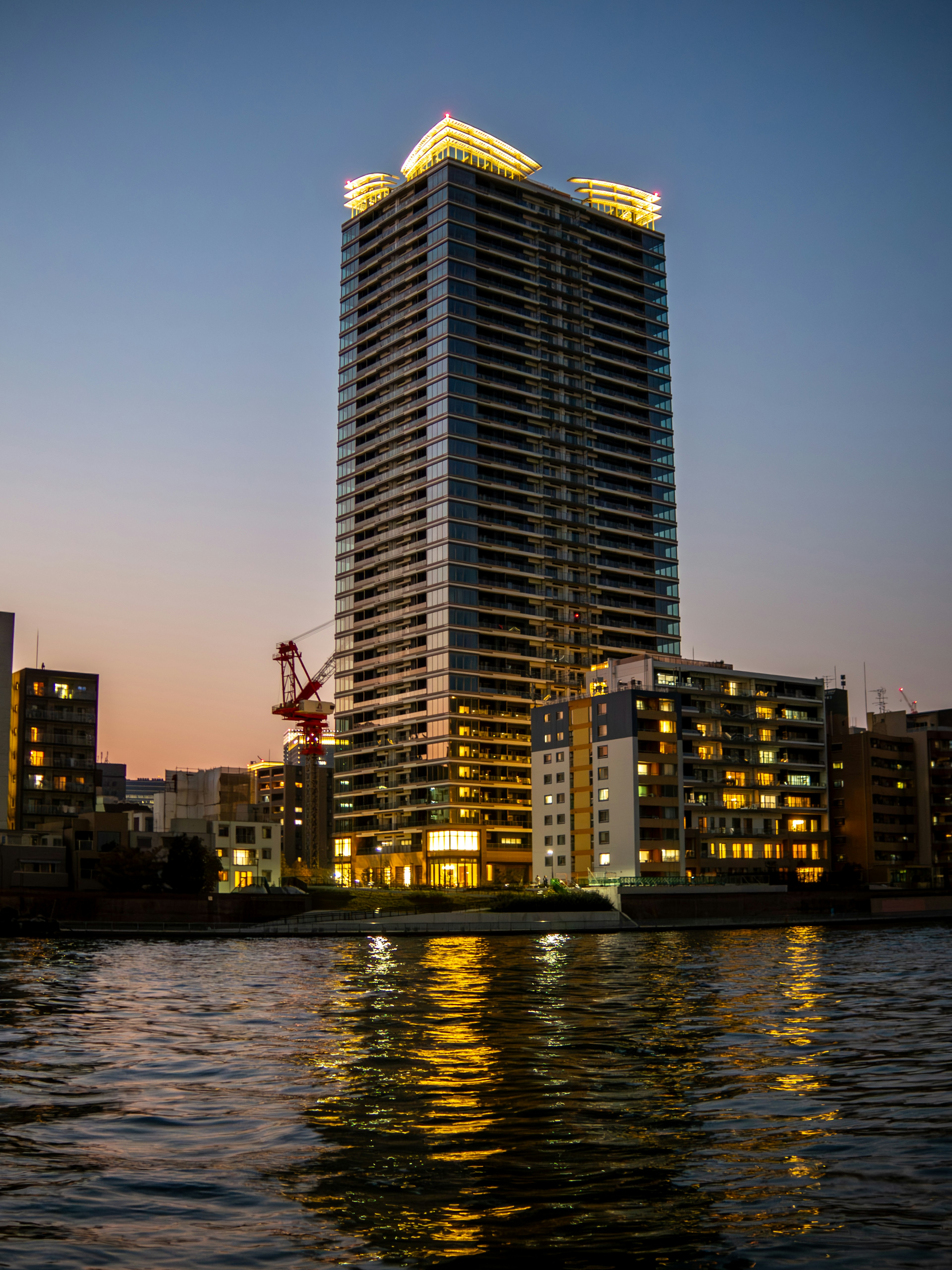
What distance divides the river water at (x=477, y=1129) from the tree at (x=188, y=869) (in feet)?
270

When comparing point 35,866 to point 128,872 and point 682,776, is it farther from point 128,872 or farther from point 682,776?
point 682,776

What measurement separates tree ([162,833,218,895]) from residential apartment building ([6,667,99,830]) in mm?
41923

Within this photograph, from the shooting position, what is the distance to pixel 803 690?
19262 cm

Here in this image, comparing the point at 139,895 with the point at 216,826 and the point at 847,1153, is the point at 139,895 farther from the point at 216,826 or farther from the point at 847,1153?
the point at 847,1153

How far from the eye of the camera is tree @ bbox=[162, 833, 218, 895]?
14162cm

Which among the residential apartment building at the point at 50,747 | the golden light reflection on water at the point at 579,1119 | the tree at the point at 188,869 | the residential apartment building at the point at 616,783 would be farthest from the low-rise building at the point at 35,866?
the golden light reflection on water at the point at 579,1119

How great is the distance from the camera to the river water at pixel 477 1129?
19391mm

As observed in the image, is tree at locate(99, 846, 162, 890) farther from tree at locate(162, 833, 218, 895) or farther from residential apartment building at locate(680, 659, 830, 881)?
residential apartment building at locate(680, 659, 830, 881)

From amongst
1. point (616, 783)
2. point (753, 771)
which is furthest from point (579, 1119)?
point (753, 771)

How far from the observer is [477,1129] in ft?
90.9

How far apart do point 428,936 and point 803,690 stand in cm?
9195

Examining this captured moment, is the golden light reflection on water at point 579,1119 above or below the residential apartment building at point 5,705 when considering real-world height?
below

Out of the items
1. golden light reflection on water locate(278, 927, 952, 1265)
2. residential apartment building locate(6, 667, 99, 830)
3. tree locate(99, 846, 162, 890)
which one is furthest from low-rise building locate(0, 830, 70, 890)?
golden light reflection on water locate(278, 927, 952, 1265)

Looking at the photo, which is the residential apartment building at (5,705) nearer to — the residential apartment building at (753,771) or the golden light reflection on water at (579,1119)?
the residential apartment building at (753,771)
